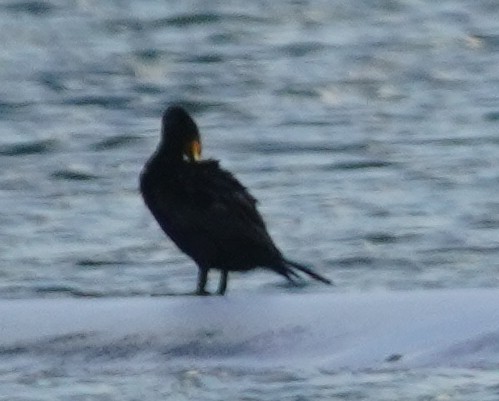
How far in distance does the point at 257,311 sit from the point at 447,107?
826 cm

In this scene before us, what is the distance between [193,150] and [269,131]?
6272mm

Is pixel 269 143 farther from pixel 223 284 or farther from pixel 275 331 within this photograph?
pixel 275 331

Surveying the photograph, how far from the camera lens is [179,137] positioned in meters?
7.54

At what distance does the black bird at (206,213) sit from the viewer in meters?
7.30

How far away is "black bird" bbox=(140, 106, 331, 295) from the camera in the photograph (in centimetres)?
730

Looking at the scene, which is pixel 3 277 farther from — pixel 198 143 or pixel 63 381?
pixel 63 381

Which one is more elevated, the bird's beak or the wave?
the bird's beak

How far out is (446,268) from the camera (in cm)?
1016

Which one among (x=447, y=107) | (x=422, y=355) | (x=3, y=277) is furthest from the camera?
(x=447, y=107)

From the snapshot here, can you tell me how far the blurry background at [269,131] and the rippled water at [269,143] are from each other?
0.02 metres

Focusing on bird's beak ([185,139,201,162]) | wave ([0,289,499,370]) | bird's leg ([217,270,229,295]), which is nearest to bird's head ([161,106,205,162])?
bird's beak ([185,139,201,162])

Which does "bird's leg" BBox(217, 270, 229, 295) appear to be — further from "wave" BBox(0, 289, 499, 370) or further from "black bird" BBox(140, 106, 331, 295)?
"wave" BBox(0, 289, 499, 370)

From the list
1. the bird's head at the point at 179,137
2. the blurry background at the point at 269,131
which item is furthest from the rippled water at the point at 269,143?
the bird's head at the point at 179,137

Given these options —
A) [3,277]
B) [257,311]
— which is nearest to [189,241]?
[257,311]
